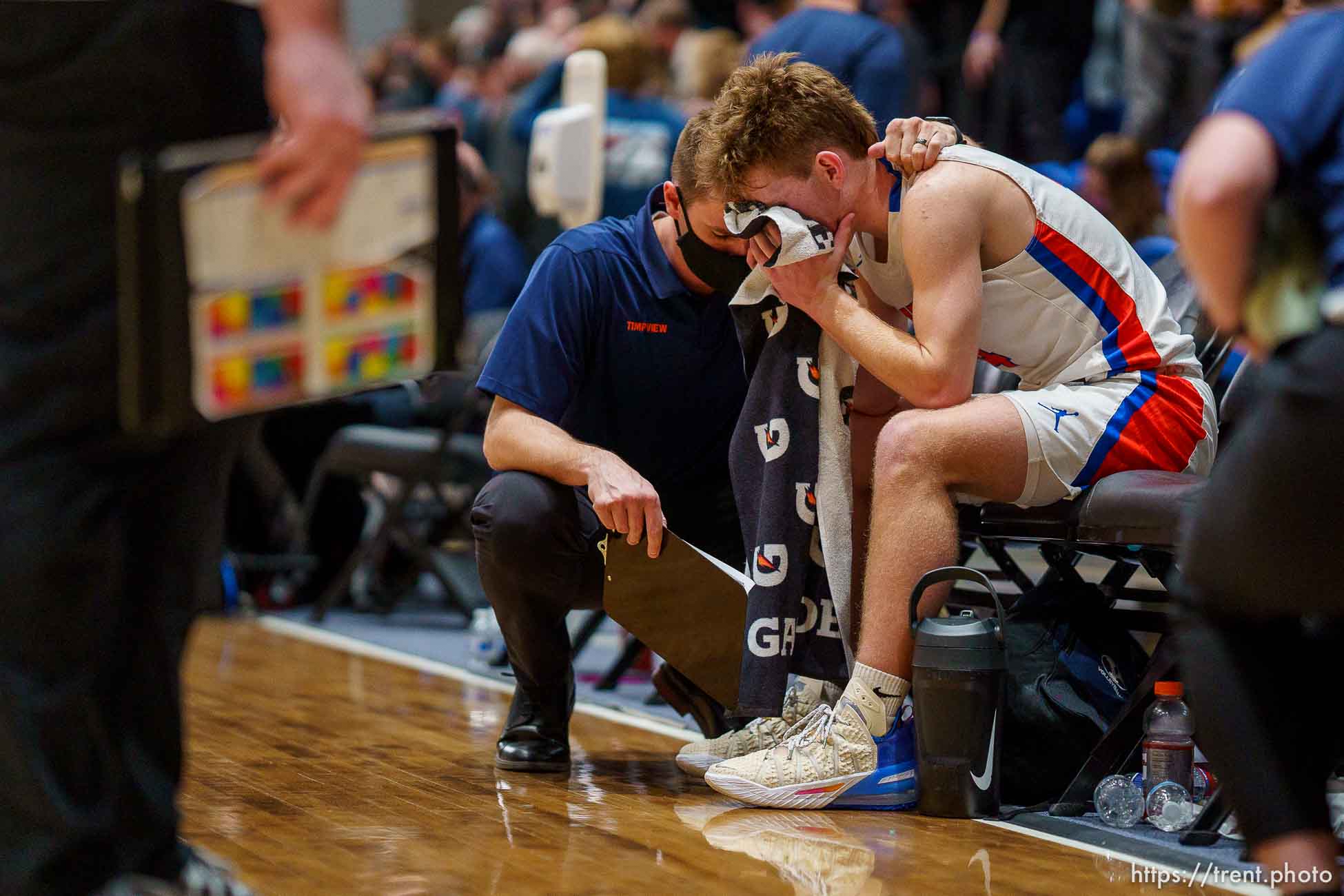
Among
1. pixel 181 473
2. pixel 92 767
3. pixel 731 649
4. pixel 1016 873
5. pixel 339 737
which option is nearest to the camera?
pixel 92 767

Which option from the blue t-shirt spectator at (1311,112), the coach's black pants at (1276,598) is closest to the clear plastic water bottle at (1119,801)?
the coach's black pants at (1276,598)

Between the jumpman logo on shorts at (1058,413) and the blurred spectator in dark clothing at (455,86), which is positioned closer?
the jumpman logo on shorts at (1058,413)

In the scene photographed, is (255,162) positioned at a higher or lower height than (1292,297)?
higher

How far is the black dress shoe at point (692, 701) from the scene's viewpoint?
3168mm

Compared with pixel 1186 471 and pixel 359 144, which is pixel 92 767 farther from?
pixel 1186 471

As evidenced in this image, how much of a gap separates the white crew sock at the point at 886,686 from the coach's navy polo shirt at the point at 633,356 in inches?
24.9

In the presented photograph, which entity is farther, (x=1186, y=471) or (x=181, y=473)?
(x=1186, y=471)

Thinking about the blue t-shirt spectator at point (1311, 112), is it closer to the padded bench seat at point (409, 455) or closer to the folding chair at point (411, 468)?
the folding chair at point (411, 468)

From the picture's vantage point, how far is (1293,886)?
4.89 ft

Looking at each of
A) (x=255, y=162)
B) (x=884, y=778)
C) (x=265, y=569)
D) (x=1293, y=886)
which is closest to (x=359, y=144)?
(x=255, y=162)

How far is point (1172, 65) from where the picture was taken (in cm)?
611

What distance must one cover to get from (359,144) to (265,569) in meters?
4.80

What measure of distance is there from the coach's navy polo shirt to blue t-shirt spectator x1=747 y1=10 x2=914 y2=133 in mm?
1482

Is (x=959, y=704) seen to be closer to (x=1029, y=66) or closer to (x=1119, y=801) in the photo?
(x=1119, y=801)
